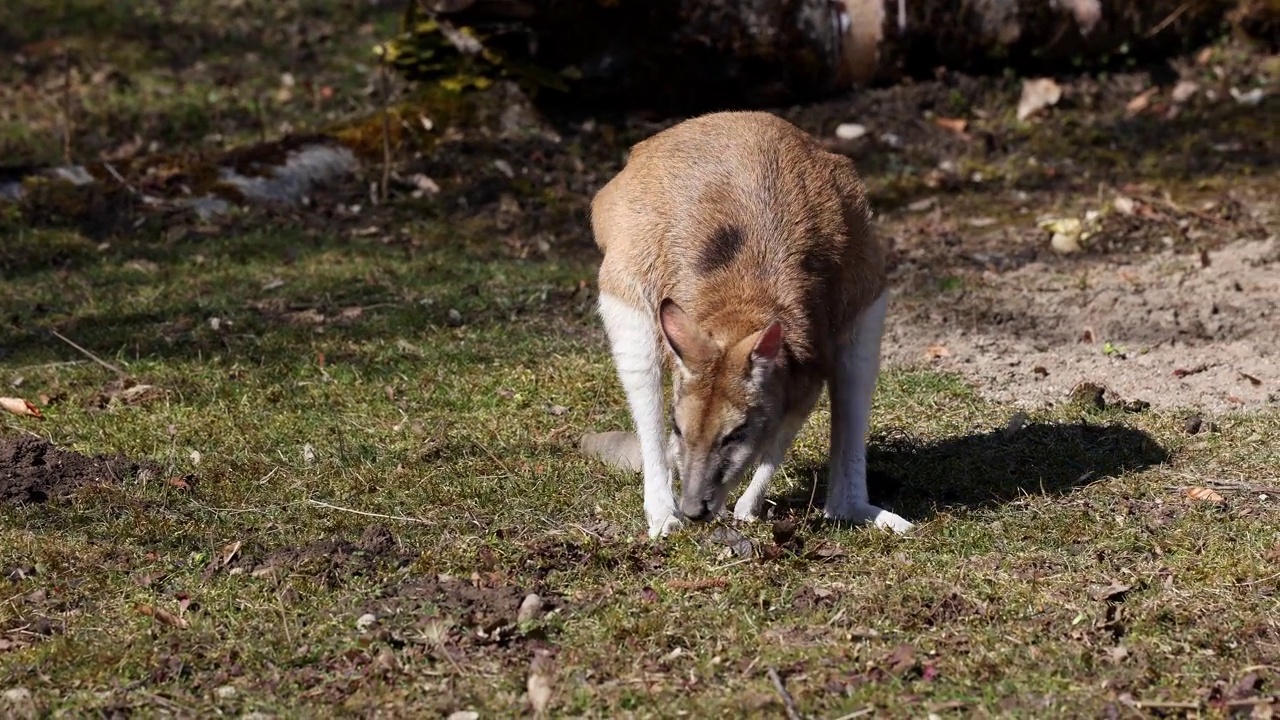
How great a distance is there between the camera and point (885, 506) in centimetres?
561

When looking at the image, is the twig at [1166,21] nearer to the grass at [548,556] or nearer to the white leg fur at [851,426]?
the grass at [548,556]

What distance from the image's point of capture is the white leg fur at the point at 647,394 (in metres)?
5.29

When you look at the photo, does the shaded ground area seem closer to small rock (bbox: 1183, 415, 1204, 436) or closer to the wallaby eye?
small rock (bbox: 1183, 415, 1204, 436)

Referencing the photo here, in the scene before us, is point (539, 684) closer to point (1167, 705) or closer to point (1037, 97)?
point (1167, 705)

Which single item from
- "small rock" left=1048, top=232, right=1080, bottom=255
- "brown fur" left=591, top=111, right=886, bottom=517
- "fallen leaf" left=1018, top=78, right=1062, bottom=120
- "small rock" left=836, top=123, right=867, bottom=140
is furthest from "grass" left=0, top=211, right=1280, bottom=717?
"fallen leaf" left=1018, top=78, right=1062, bottom=120

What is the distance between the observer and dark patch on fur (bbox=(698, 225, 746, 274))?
17.5 ft

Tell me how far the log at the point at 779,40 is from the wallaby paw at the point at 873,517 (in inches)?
223

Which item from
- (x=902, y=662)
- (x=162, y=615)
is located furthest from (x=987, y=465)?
(x=162, y=615)

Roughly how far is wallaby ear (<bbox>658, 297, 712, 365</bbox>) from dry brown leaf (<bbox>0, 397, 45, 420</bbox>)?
10.2ft

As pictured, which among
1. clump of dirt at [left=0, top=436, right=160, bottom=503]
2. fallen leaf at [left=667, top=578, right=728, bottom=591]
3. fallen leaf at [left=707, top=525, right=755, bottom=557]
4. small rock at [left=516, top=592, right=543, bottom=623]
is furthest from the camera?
clump of dirt at [left=0, top=436, right=160, bottom=503]

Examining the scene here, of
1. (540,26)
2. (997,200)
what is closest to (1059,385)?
(997,200)

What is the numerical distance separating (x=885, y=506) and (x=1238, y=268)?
388cm

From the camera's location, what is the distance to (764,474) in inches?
216

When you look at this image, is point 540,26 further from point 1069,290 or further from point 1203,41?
point 1203,41
